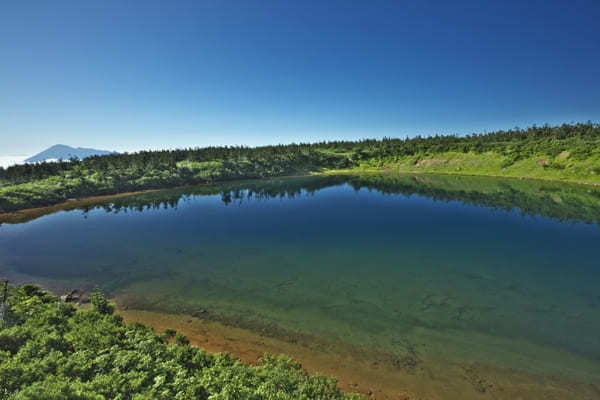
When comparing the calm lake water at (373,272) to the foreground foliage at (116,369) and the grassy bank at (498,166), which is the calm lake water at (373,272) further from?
the grassy bank at (498,166)

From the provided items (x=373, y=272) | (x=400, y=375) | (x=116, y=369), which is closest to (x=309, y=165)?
(x=373, y=272)

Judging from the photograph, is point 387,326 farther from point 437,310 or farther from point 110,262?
point 110,262

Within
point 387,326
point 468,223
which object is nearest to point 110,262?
point 387,326

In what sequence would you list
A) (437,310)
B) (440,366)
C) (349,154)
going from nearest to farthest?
(440,366) < (437,310) < (349,154)

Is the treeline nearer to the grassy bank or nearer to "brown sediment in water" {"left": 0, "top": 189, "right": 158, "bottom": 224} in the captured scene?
"brown sediment in water" {"left": 0, "top": 189, "right": 158, "bottom": 224}

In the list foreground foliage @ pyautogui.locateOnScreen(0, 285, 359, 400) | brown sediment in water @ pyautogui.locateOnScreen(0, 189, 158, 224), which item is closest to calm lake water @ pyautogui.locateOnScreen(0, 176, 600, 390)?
brown sediment in water @ pyautogui.locateOnScreen(0, 189, 158, 224)

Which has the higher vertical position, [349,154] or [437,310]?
[349,154]

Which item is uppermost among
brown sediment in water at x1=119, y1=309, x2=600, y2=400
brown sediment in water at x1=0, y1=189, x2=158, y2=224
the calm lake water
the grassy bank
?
the grassy bank
